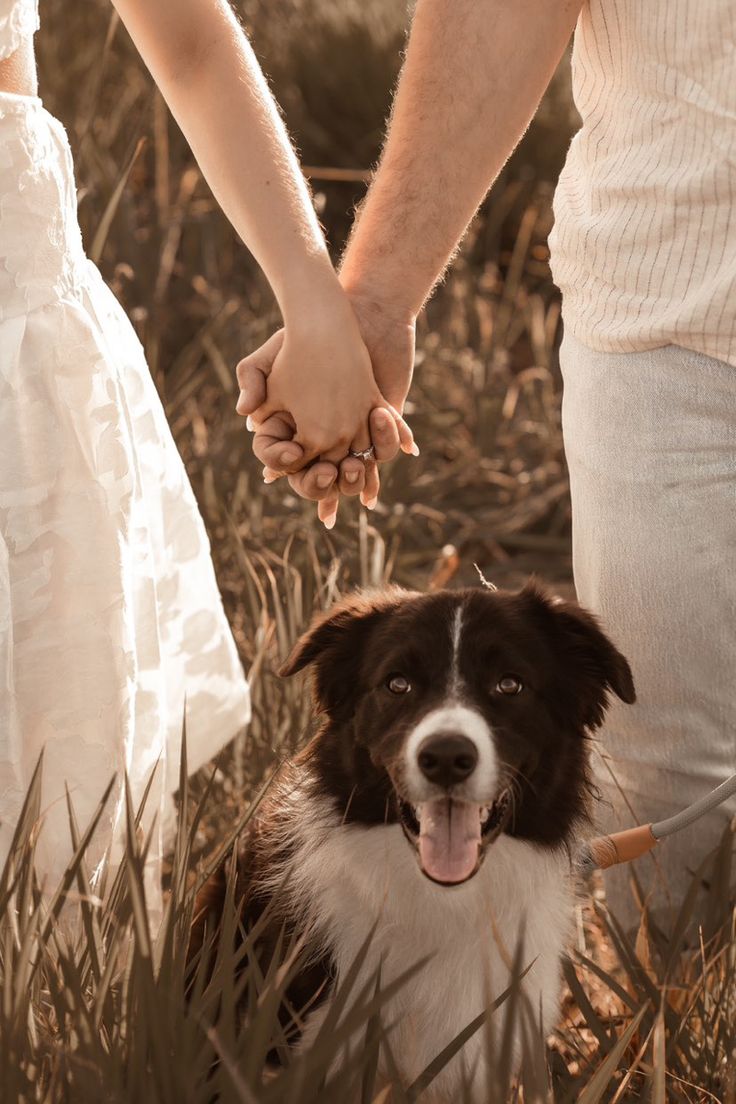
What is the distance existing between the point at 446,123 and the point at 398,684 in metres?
1.09

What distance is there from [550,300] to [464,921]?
6.30 metres

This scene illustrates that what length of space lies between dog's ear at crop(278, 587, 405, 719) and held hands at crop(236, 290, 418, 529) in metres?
0.21

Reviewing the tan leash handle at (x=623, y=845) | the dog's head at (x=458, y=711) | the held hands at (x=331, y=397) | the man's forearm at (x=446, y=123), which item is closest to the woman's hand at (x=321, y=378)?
the held hands at (x=331, y=397)

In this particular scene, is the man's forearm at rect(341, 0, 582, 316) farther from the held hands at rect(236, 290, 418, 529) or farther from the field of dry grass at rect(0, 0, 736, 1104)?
the field of dry grass at rect(0, 0, 736, 1104)

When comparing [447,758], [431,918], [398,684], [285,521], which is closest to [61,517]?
[398,684]

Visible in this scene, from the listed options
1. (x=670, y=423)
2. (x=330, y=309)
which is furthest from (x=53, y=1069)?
(x=670, y=423)

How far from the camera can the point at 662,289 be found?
247cm

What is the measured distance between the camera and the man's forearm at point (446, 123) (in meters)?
2.56

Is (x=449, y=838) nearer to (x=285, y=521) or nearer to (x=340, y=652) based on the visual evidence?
(x=340, y=652)

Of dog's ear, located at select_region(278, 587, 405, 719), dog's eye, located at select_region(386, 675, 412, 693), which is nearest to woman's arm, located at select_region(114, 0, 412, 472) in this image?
dog's ear, located at select_region(278, 587, 405, 719)

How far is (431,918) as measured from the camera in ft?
8.02

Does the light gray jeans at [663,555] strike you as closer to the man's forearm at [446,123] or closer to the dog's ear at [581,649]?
the dog's ear at [581,649]

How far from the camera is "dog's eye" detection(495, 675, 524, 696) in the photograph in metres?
2.39

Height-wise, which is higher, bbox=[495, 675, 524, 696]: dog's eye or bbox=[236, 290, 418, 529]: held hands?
bbox=[236, 290, 418, 529]: held hands
